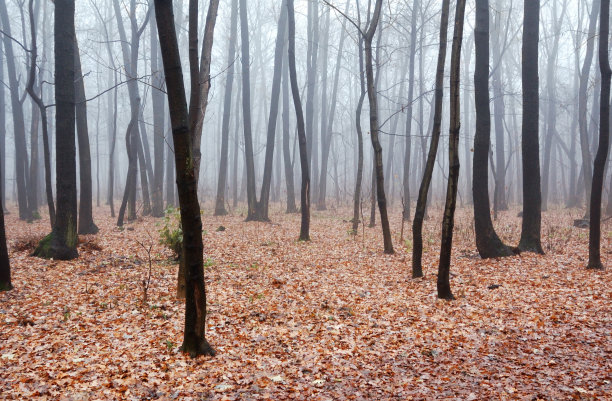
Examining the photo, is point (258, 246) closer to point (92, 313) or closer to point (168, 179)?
point (92, 313)

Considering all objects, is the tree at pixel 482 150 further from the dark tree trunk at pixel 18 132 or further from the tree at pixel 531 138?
the dark tree trunk at pixel 18 132

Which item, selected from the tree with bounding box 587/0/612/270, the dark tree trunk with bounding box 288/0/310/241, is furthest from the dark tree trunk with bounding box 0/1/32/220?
the tree with bounding box 587/0/612/270

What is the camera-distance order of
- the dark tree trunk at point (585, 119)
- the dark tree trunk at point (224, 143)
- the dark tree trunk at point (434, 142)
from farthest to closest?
the dark tree trunk at point (224, 143) < the dark tree trunk at point (585, 119) < the dark tree trunk at point (434, 142)

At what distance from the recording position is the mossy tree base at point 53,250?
29.0 feet

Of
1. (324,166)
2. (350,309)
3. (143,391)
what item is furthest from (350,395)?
(324,166)

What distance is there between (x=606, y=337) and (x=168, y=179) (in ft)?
64.1

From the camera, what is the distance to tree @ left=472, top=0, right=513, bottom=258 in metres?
9.62

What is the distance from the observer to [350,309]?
6547 millimetres

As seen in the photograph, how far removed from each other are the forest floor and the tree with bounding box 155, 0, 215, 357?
82 cm

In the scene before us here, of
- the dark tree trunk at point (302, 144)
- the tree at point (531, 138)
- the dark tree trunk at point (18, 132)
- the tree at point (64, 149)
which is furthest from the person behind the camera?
the dark tree trunk at point (18, 132)

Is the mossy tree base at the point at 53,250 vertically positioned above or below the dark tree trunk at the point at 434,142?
below

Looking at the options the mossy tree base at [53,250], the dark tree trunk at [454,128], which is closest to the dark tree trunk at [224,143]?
the mossy tree base at [53,250]

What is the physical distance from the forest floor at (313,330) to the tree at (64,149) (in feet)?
1.63

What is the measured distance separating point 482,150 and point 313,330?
6.37m
